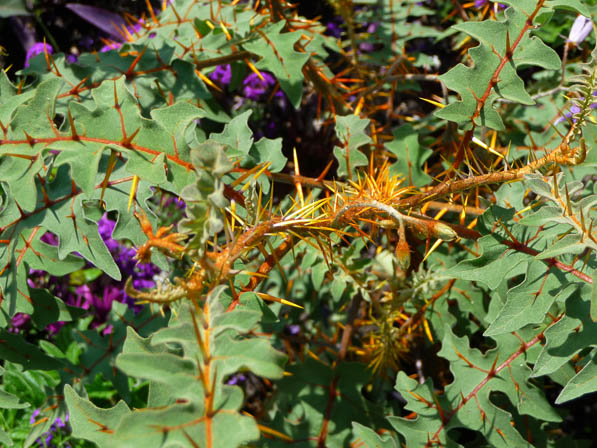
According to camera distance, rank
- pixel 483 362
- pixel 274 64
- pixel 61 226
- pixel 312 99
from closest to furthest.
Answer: pixel 61 226 < pixel 483 362 < pixel 274 64 < pixel 312 99

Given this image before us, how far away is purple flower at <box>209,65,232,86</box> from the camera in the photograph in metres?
1.90

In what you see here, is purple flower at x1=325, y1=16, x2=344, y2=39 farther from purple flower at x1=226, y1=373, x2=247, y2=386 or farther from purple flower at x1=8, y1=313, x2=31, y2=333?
purple flower at x1=8, y1=313, x2=31, y2=333

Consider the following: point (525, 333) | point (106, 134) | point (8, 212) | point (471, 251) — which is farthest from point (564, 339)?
point (8, 212)

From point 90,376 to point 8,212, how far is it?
526 millimetres

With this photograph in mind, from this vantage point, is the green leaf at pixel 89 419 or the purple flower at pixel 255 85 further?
the purple flower at pixel 255 85

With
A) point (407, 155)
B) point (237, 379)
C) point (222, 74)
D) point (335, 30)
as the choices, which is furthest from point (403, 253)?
point (335, 30)

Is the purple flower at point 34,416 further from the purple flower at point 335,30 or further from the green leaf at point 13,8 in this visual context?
the purple flower at point 335,30

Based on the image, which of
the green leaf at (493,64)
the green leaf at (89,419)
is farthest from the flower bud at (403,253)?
the green leaf at (89,419)

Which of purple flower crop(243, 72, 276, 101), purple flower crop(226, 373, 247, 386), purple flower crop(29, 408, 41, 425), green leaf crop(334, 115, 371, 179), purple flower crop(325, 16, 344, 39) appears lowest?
purple flower crop(226, 373, 247, 386)

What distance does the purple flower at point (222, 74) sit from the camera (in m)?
1.90

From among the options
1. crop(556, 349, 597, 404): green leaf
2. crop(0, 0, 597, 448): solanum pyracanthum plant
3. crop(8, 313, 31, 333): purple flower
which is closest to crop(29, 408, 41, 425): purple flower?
crop(0, 0, 597, 448): solanum pyracanthum plant

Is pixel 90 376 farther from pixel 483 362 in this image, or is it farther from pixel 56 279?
pixel 483 362

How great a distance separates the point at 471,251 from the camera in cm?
133

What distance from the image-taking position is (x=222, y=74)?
1.95m
